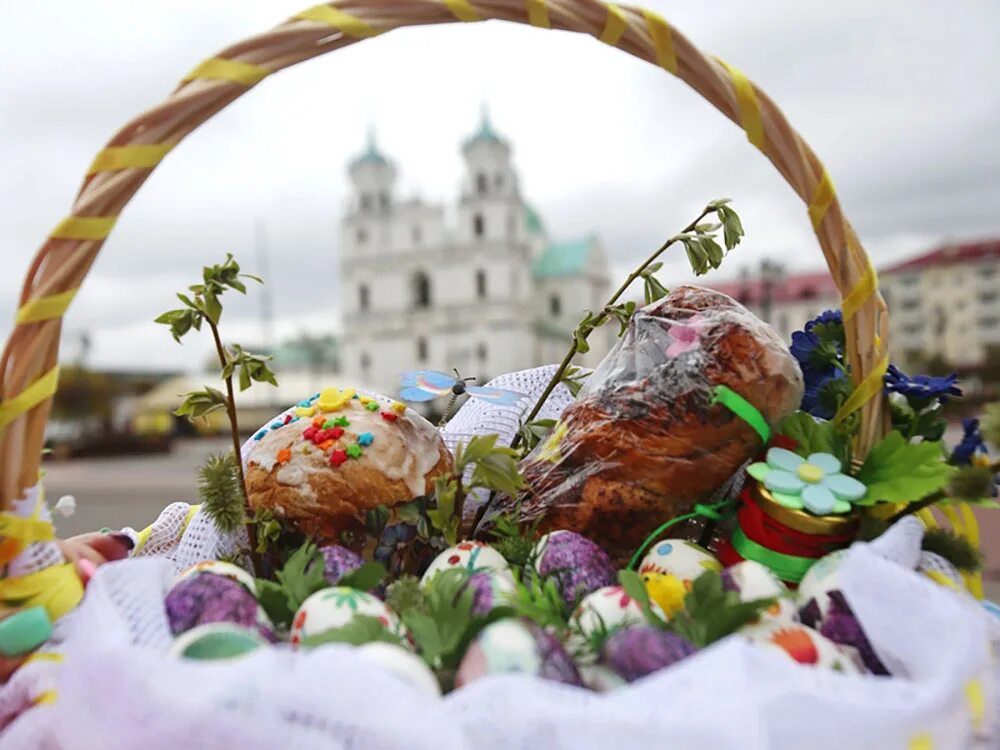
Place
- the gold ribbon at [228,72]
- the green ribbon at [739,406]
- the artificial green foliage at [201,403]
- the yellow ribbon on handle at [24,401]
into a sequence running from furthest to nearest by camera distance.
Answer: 1. the artificial green foliage at [201,403]
2. the green ribbon at [739,406]
3. the gold ribbon at [228,72]
4. the yellow ribbon on handle at [24,401]

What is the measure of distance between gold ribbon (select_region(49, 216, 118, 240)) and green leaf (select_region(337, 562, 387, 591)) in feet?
1.52

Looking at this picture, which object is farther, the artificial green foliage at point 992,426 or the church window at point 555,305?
the church window at point 555,305

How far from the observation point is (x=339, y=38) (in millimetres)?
1038

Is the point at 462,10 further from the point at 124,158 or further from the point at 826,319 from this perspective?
the point at 826,319

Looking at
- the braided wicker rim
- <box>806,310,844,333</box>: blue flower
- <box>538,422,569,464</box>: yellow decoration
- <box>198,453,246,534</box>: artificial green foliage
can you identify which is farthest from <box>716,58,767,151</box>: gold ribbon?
<box>198,453,246,534</box>: artificial green foliage

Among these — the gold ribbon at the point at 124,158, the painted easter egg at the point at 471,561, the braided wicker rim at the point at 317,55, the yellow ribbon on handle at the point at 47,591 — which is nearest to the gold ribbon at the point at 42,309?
the braided wicker rim at the point at 317,55

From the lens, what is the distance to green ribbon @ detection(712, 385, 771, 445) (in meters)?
1.11

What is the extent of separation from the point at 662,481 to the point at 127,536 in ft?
2.44

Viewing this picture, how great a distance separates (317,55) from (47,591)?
2.22 ft

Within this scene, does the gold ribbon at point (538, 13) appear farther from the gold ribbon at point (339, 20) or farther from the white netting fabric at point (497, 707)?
the white netting fabric at point (497, 707)

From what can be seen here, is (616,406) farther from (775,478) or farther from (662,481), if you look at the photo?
(775,478)

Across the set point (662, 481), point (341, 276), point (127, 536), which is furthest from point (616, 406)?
point (341, 276)

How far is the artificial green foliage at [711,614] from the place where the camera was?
824mm

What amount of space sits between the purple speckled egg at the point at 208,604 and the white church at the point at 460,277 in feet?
111
